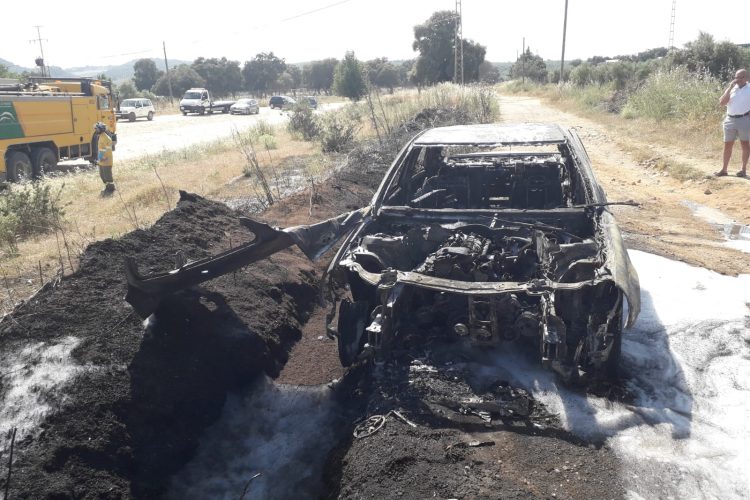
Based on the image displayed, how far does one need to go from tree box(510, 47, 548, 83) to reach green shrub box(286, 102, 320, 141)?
125 ft

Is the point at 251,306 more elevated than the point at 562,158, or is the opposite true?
the point at 562,158

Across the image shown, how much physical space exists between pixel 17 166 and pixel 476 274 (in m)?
14.2

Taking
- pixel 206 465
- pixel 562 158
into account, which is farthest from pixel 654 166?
pixel 206 465

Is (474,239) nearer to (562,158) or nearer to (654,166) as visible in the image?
(562,158)

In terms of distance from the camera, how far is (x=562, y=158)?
6.29 meters

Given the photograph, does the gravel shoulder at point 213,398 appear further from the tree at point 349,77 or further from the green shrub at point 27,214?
the tree at point 349,77

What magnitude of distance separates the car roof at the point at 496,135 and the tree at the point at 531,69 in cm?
5081

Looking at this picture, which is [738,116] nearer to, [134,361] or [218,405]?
[218,405]

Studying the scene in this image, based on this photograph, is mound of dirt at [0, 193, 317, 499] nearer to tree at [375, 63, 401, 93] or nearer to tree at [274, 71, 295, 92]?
tree at [375, 63, 401, 93]

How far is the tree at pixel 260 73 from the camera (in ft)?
223

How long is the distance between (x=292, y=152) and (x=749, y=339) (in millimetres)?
13911

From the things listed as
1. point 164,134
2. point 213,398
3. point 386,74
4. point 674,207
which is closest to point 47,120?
point 164,134

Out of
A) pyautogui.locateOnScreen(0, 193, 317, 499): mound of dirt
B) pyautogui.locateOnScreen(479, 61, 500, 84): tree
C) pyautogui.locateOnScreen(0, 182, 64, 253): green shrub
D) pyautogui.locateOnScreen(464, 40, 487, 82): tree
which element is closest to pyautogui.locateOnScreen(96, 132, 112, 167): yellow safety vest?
pyautogui.locateOnScreen(0, 182, 64, 253): green shrub

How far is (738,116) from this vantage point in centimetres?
1059
